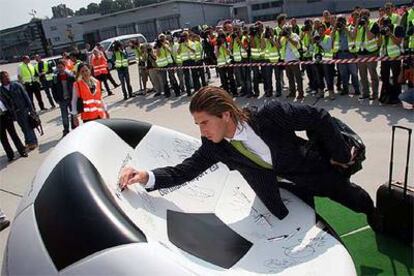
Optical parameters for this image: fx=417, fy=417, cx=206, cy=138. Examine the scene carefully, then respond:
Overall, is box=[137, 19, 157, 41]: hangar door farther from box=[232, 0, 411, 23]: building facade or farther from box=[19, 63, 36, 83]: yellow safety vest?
box=[19, 63, 36, 83]: yellow safety vest

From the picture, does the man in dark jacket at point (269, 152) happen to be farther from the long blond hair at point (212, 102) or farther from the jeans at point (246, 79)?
the jeans at point (246, 79)

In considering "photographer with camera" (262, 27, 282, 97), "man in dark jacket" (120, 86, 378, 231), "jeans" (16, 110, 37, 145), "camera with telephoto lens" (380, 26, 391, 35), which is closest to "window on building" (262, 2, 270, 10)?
"photographer with camera" (262, 27, 282, 97)

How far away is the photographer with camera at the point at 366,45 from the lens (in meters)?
7.68

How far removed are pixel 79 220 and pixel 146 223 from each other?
546 mm

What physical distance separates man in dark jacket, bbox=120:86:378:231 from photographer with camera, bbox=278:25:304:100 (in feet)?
19.0

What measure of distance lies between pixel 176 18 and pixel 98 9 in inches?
3304

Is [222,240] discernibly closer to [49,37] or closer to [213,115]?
[213,115]

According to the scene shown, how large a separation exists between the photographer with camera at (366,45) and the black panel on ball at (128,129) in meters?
→ 5.66

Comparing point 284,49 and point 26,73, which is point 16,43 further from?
point 284,49

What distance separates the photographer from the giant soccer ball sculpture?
211 cm

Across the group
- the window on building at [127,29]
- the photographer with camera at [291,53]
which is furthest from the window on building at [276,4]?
the photographer with camera at [291,53]

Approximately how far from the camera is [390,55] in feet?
24.0

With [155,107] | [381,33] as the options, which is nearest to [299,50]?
[381,33]

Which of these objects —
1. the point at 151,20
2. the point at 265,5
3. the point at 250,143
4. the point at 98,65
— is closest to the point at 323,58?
the point at 250,143
